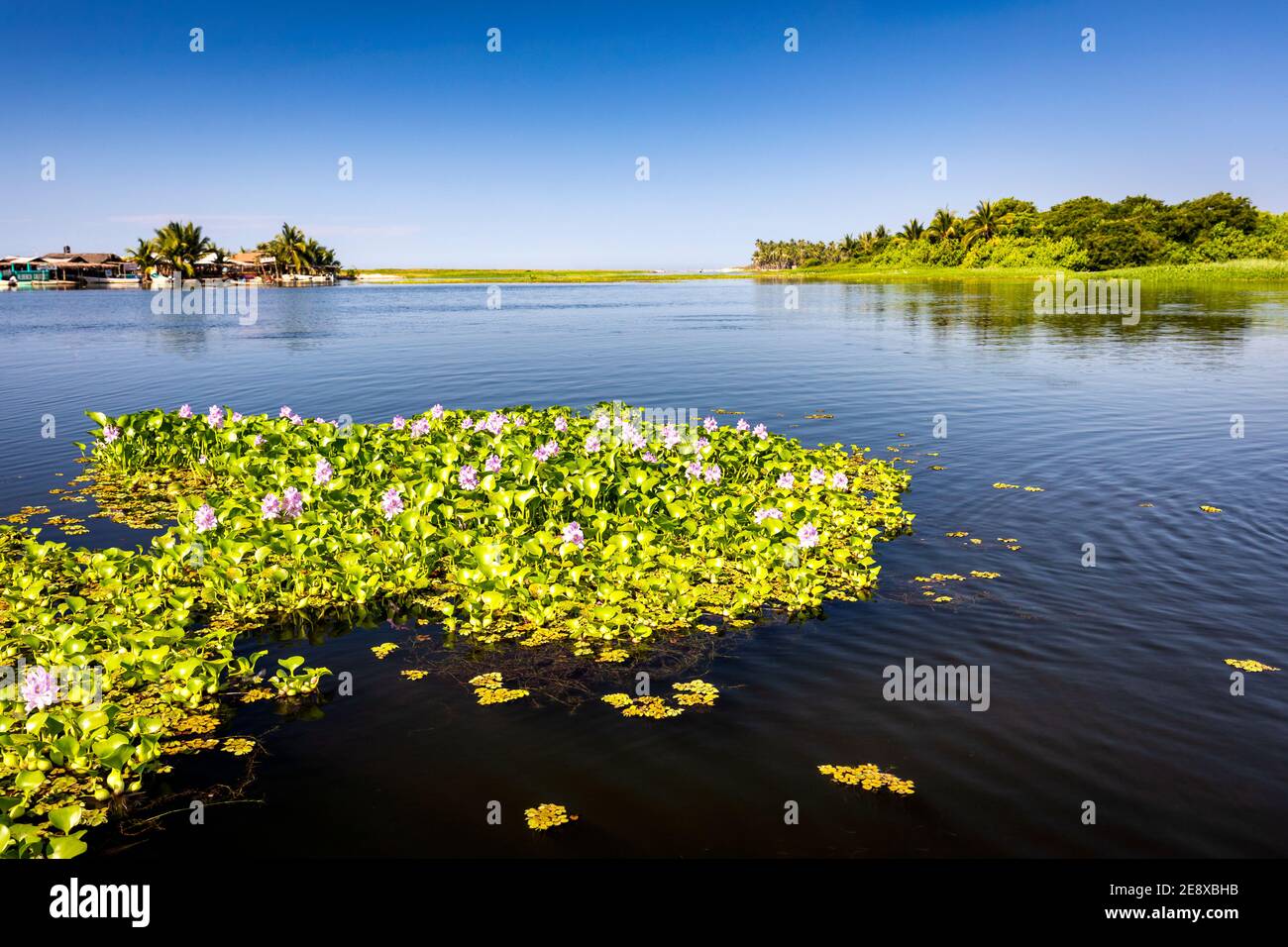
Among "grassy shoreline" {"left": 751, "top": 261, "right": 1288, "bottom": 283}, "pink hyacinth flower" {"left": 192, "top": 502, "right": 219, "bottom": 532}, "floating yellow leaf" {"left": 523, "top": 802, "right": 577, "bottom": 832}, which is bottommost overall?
"floating yellow leaf" {"left": 523, "top": 802, "right": 577, "bottom": 832}

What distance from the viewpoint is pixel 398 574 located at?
945 cm

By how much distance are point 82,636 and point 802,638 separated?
6854 mm

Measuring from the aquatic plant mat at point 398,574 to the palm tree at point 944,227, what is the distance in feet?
465

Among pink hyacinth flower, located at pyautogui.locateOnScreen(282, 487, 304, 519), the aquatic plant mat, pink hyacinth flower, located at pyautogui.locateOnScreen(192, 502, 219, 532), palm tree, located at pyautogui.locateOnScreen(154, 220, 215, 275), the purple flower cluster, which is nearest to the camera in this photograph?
the aquatic plant mat

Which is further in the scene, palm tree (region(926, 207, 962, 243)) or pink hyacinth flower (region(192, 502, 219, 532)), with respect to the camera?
palm tree (region(926, 207, 962, 243))

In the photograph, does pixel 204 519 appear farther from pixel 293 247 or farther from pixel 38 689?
pixel 293 247

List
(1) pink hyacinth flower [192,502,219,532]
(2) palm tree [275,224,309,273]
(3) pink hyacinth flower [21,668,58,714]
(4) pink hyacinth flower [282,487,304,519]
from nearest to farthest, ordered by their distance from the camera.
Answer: (3) pink hyacinth flower [21,668,58,714], (1) pink hyacinth flower [192,502,219,532], (4) pink hyacinth flower [282,487,304,519], (2) palm tree [275,224,309,273]

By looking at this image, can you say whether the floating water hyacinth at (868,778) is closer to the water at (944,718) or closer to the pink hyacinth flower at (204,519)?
the water at (944,718)

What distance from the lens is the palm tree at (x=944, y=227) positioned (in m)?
139

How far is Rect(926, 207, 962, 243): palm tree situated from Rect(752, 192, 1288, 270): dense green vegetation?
172 millimetres

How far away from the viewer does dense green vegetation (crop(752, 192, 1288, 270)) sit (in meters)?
96.6

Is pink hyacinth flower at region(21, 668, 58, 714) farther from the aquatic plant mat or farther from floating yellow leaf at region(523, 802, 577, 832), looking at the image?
floating yellow leaf at region(523, 802, 577, 832)

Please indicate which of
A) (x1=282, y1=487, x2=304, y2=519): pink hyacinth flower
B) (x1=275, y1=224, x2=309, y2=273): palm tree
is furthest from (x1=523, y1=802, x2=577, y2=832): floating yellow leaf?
(x1=275, y1=224, x2=309, y2=273): palm tree

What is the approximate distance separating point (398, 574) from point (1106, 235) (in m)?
112
